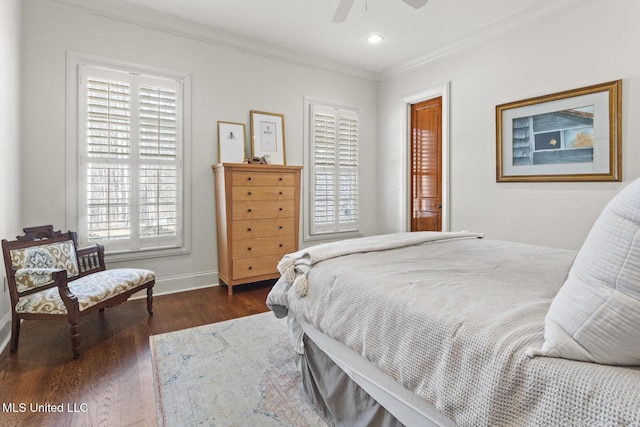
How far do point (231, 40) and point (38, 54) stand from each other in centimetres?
183

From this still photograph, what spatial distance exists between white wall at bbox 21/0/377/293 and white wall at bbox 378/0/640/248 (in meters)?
1.38

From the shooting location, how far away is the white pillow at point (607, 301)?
73 cm

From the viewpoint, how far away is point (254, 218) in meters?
A: 3.71

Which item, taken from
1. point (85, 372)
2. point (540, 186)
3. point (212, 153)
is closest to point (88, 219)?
point (212, 153)

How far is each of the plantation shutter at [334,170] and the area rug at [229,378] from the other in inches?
90.0

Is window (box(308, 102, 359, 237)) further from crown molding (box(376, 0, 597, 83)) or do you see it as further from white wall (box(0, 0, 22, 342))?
white wall (box(0, 0, 22, 342))

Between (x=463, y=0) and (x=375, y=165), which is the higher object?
(x=463, y=0)

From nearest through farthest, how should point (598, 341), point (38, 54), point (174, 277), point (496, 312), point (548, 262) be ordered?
point (598, 341)
point (496, 312)
point (548, 262)
point (38, 54)
point (174, 277)

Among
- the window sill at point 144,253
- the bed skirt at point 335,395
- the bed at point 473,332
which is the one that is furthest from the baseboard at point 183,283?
the bed skirt at point 335,395

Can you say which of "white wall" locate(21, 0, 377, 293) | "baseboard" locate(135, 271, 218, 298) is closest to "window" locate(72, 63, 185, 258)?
"white wall" locate(21, 0, 377, 293)

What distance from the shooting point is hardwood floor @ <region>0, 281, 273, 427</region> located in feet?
5.55

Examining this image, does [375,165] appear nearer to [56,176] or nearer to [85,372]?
[56,176]

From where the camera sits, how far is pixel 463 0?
3.25 m

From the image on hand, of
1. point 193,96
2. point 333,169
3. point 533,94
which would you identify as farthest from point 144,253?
point 533,94
